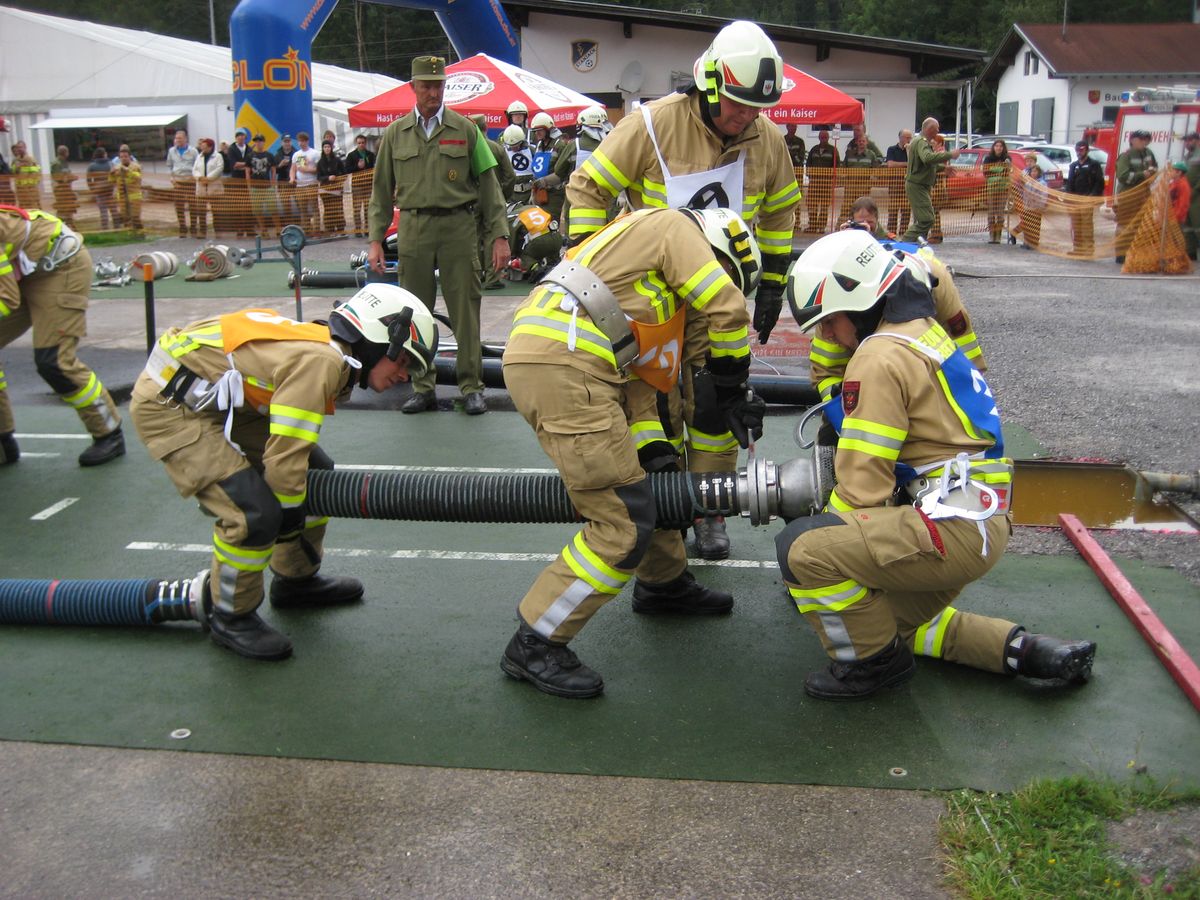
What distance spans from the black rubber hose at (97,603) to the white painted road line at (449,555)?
902 millimetres

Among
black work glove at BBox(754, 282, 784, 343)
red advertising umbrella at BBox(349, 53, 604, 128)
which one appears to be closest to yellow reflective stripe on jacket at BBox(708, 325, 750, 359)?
black work glove at BBox(754, 282, 784, 343)

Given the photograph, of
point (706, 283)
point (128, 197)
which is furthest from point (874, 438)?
point (128, 197)

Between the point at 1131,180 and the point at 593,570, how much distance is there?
16827mm

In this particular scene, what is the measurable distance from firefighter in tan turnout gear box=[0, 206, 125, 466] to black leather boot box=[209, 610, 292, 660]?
2909mm

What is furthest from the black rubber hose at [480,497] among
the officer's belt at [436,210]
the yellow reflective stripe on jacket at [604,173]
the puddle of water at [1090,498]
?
the officer's belt at [436,210]

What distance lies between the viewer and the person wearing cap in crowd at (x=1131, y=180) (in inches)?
679

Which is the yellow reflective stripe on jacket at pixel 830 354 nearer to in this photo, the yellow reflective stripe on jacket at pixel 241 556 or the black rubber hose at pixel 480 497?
the black rubber hose at pixel 480 497

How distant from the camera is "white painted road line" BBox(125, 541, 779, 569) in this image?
527cm

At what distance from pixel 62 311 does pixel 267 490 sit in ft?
10.8

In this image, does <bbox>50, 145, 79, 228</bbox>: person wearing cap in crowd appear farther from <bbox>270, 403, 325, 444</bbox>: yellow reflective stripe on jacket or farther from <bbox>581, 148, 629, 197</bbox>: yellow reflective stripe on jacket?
<bbox>270, 403, 325, 444</bbox>: yellow reflective stripe on jacket

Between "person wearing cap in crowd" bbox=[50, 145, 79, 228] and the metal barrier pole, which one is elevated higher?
Result: "person wearing cap in crowd" bbox=[50, 145, 79, 228]

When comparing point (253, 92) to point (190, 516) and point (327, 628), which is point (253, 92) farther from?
point (327, 628)

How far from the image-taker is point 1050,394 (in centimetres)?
812

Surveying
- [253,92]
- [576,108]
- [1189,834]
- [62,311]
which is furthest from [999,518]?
[253,92]
